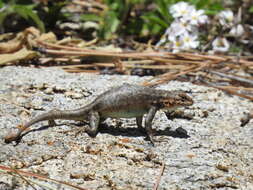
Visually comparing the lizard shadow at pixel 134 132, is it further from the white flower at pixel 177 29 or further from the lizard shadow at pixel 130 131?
the white flower at pixel 177 29

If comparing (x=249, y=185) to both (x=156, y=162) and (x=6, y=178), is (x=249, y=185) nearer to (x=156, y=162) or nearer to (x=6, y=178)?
(x=156, y=162)

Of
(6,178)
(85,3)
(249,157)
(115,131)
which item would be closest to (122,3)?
(85,3)

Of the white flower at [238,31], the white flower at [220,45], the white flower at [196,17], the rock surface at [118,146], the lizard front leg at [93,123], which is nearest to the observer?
the rock surface at [118,146]

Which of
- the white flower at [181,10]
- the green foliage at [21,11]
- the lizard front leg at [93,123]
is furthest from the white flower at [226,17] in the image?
the lizard front leg at [93,123]

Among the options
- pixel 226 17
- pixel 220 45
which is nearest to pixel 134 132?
pixel 220 45

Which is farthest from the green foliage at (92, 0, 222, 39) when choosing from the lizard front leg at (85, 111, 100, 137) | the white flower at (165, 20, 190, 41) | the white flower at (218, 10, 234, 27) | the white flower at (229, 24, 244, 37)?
the lizard front leg at (85, 111, 100, 137)

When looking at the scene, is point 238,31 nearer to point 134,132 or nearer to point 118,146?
point 134,132

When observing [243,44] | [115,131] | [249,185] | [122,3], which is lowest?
[249,185]
